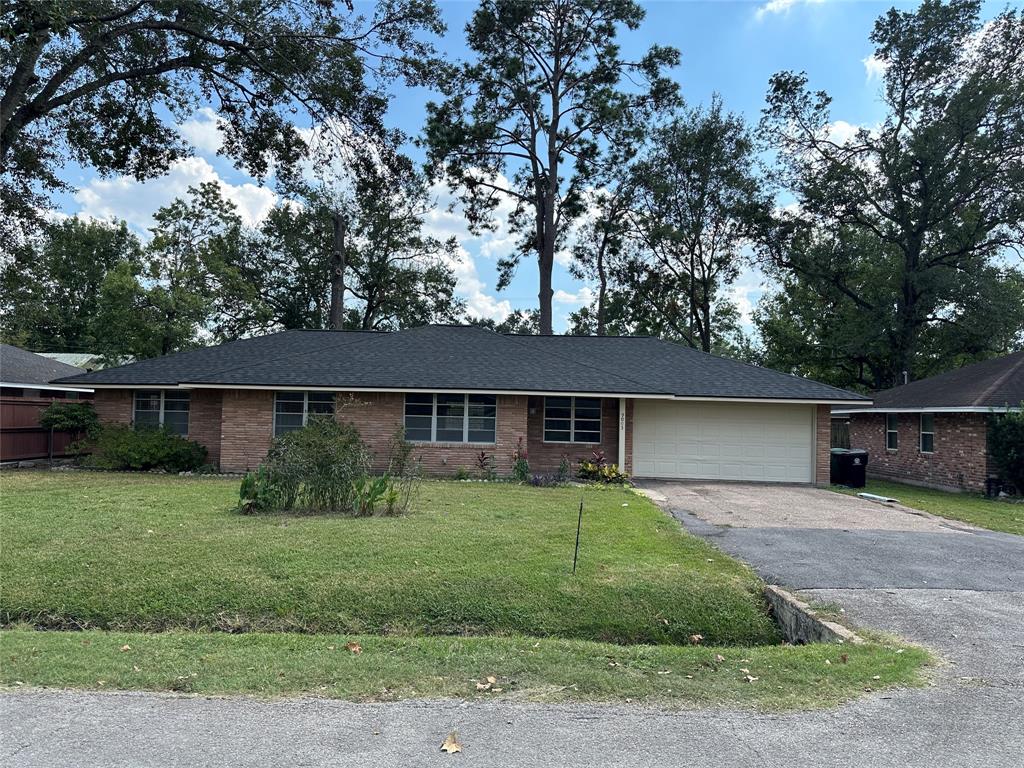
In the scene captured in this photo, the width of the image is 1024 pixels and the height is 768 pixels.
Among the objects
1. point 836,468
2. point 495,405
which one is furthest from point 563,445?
point 836,468

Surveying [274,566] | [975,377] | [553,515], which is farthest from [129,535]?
[975,377]

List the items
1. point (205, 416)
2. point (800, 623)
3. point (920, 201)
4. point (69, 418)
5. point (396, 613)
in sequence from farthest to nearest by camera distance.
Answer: point (920, 201)
point (69, 418)
point (205, 416)
point (396, 613)
point (800, 623)

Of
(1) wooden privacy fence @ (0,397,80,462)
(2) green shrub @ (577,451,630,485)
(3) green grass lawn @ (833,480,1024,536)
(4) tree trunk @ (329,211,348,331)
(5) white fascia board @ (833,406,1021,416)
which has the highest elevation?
(4) tree trunk @ (329,211,348,331)

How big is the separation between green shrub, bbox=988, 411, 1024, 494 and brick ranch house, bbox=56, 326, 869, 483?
311cm

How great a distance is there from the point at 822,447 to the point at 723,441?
2607 mm

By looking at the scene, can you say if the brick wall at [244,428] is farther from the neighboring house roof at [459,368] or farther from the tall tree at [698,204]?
the tall tree at [698,204]

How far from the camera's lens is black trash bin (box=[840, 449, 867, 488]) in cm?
1778

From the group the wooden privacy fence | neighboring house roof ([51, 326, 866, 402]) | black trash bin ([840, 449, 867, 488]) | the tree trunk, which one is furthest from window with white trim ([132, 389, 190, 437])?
black trash bin ([840, 449, 867, 488])

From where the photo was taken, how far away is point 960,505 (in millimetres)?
14352

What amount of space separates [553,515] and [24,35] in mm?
13264

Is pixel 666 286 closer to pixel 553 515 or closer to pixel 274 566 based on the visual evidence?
pixel 553 515

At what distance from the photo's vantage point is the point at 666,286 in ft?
119

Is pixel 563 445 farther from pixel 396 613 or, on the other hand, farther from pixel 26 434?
pixel 26 434

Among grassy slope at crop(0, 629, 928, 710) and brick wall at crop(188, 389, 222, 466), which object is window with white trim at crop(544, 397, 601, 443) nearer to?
brick wall at crop(188, 389, 222, 466)
